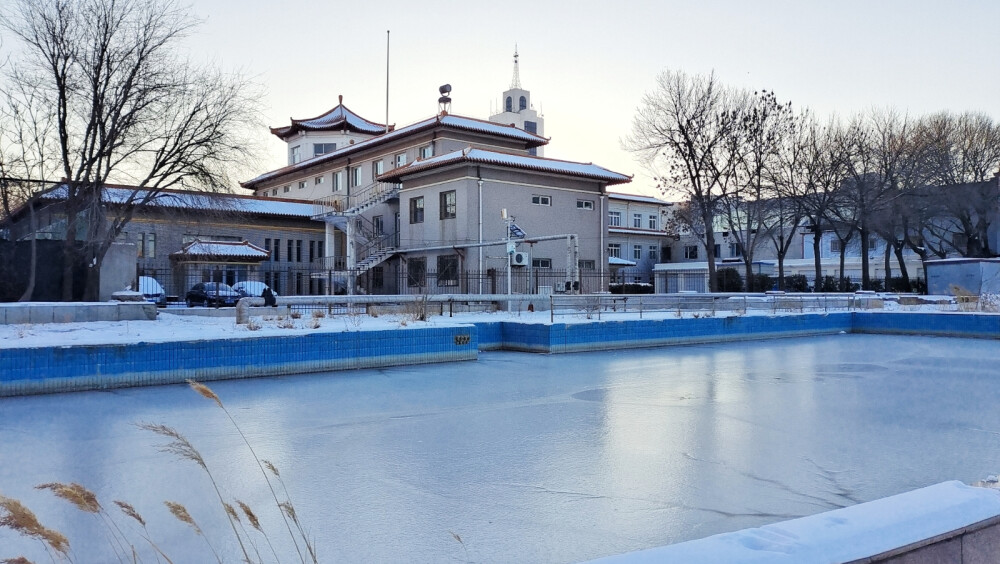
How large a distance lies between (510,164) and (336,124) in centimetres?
1895

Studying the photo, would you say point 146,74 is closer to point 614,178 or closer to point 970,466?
point 970,466

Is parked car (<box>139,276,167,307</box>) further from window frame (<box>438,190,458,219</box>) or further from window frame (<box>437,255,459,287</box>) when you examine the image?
window frame (<box>438,190,458,219</box>)

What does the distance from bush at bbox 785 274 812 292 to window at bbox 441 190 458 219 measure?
712 inches

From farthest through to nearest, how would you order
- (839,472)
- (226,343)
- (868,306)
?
(868,306) < (226,343) < (839,472)

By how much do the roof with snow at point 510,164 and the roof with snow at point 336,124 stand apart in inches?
518

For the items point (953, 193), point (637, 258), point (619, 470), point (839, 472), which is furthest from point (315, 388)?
point (637, 258)

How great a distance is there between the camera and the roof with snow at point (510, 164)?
30578 millimetres

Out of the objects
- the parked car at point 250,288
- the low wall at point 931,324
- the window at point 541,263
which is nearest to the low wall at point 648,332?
the low wall at point 931,324

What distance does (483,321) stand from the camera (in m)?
15.3

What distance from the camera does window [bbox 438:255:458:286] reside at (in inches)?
1232

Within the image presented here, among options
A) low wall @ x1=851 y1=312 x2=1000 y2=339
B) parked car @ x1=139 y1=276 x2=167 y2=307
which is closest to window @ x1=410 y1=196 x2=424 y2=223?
parked car @ x1=139 y1=276 x2=167 y2=307

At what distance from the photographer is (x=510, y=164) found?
103ft

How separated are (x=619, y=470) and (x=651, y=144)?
29.2m

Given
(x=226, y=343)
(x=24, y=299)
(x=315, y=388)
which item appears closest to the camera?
(x=315, y=388)
